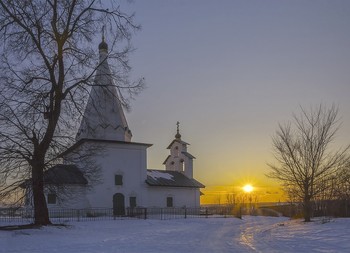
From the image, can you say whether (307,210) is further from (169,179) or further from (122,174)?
(169,179)

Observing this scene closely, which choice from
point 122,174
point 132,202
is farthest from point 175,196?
point 122,174

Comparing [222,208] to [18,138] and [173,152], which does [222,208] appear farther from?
[18,138]

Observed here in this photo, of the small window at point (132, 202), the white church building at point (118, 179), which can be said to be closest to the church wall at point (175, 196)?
the white church building at point (118, 179)

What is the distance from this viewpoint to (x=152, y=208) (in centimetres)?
4144

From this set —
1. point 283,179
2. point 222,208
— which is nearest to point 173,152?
point 222,208

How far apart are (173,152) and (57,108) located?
105 ft

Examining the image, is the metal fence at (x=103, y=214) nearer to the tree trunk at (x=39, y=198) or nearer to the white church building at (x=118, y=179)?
the white church building at (x=118, y=179)

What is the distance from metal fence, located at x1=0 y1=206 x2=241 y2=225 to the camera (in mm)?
29703

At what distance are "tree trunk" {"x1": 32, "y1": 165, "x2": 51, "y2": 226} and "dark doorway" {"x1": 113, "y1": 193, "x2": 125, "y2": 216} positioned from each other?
17.8 m

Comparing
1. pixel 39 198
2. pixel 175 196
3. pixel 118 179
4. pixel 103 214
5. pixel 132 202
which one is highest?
pixel 118 179

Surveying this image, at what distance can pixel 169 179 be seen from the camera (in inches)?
1838

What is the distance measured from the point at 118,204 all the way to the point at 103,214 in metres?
2.61

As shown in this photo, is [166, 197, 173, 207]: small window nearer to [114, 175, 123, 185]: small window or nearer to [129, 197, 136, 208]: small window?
[129, 197, 136, 208]: small window

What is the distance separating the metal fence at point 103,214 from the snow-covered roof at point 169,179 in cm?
275
